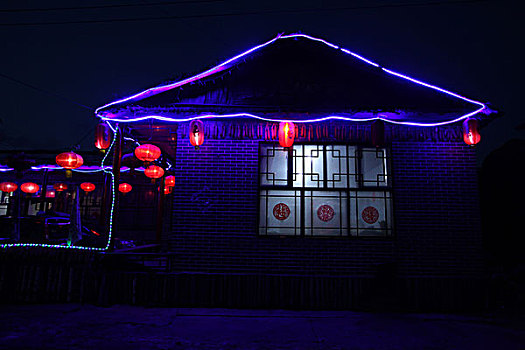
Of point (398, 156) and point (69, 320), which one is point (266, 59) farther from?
point (69, 320)

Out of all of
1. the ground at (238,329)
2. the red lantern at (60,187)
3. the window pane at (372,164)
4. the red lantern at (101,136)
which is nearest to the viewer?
the ground at (238,329)

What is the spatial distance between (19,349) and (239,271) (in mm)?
3649

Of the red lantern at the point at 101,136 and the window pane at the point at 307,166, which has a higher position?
the red lantern at the point at 101,136

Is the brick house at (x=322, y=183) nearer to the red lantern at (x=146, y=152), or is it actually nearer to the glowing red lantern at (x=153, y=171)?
the red lantern at (x=146, y=152)

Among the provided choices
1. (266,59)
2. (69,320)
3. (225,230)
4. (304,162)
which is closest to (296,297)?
(225,230)

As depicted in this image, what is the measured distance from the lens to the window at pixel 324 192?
715cm

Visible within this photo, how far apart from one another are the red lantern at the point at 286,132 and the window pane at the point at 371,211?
2053 millimetres

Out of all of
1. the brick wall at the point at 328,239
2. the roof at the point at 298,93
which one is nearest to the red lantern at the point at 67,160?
the roof at the point at 298,93

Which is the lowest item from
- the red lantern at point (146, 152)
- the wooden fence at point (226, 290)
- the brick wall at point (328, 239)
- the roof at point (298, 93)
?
the wooden fence at point (226, 290)

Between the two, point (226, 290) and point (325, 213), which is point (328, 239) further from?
point (226, 290)

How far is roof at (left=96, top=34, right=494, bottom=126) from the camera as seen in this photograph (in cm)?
659

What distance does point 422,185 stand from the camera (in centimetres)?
700

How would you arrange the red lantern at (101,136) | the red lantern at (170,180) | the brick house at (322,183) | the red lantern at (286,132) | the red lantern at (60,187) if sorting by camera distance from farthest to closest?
the red lantern at (60,187), the red lantern at (170,180), the red lantern at (101,136), the brick house at (322,183), the red lantern at (286,132)

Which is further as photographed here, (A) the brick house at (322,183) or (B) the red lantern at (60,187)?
(B) the red lantern at (60,187)
